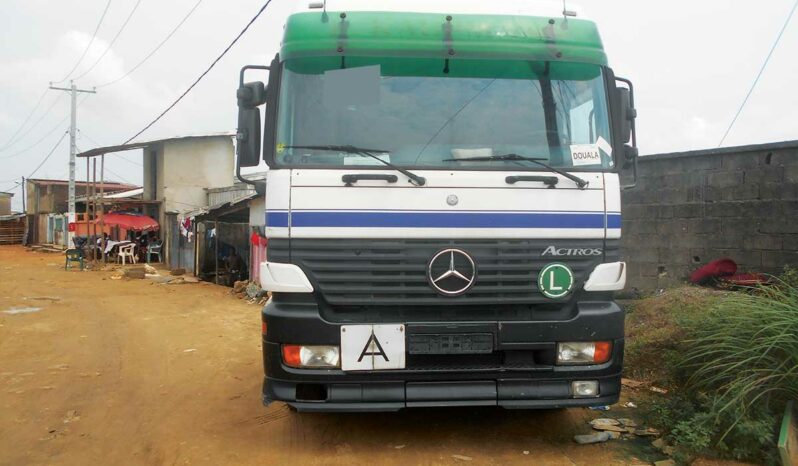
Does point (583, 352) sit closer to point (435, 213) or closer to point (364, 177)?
point (435, 213)

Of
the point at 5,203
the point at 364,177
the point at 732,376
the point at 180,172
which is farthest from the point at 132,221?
the point at 5,203

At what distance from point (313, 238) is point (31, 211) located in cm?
4271

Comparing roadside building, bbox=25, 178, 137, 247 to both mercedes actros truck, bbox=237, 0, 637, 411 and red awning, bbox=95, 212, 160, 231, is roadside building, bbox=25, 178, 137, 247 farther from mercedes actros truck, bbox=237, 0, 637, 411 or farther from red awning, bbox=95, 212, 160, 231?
mercedes actros truck, bbox=237, 0, 637, 411

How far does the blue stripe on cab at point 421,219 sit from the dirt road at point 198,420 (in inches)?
58.6

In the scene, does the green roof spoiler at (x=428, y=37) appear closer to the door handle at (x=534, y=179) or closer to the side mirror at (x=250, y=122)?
the side mirror at (x=250, y=122)

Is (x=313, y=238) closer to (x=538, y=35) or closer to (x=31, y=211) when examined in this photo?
(x=538, y=35)

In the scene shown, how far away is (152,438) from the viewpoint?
4.39m

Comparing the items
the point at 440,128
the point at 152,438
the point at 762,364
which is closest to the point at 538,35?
the point at 440,128

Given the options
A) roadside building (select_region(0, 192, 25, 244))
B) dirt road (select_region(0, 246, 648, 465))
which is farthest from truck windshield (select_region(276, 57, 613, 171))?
roadside building (select_region(0, 192, 25, 244))

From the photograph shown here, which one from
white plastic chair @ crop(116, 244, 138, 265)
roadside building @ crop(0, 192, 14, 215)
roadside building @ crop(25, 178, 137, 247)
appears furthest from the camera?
roadside building @ crop(0, 192, 14, 215)

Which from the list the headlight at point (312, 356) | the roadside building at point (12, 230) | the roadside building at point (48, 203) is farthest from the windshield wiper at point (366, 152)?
the roadside building at point (12, 230)

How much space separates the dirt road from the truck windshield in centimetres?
187

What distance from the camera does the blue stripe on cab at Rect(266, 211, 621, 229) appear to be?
3645 millimetres

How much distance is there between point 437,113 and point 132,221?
23300mm
